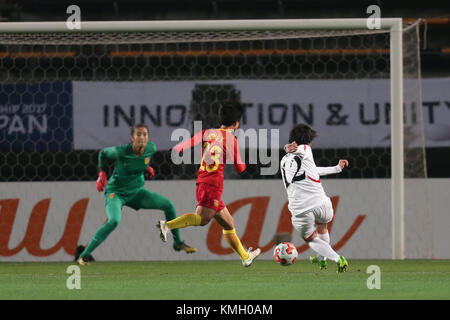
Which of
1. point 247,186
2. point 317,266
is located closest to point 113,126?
point 247,186

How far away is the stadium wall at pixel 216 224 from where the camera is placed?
998 cm

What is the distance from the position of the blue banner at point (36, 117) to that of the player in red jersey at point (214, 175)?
→ 292 cm

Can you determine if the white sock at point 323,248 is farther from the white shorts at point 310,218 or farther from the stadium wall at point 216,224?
the stadium wall at point 216,224

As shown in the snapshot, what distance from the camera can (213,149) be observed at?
25.9ft

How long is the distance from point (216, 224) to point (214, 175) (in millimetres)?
2111

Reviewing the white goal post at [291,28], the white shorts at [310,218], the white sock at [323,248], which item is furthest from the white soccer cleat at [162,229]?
the white goal post at [291,28]

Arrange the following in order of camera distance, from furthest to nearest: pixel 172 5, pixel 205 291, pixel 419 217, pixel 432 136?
pixel 172 5, pixel 432 136, pixel 419 217, pixel 205 291

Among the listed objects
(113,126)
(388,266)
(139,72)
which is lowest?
(388,266)

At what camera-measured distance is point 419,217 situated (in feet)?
32.7

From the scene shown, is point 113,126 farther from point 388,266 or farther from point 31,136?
point 388,266

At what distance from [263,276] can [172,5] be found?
787 centimetres

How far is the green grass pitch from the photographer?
5918 millimetres

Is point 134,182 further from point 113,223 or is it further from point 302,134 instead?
point 302,134

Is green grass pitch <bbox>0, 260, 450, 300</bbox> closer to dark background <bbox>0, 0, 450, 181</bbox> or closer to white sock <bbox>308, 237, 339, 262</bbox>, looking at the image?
white sock <bbox>308, 237, 339, 262</bbox>
